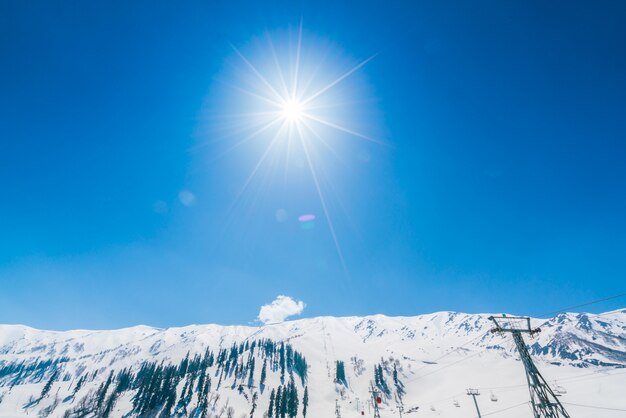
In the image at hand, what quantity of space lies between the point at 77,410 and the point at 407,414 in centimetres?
19264

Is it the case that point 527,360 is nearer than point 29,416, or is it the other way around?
point 527,360

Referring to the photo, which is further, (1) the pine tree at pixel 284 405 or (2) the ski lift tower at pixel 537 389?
(1) the pine tree at pixel 284 405

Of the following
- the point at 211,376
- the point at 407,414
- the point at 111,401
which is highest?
the point at 211,376

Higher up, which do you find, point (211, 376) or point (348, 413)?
point (211, 376)

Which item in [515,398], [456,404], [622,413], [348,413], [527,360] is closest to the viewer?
[527,360]

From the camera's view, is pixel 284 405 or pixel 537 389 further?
pixel 284 405

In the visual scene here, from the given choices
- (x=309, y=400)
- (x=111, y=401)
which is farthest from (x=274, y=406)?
(x=111, y=401)

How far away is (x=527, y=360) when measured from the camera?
3578cm

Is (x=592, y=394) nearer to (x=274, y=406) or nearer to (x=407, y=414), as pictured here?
(x=407, y=414)

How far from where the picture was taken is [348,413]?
183 m

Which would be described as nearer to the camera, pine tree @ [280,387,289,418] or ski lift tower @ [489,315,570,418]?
ski lift tower @ [489,315,570,418]

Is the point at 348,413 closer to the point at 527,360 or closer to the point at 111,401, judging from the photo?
the point at 111,401

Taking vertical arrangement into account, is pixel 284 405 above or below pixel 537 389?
above

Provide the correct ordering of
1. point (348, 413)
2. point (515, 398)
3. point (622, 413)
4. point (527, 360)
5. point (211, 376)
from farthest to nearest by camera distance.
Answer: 1. point (211, 376)
2. point (348, 413)
3. point (515, 398)
4. point (622, 413)
5. point (527, 360)
